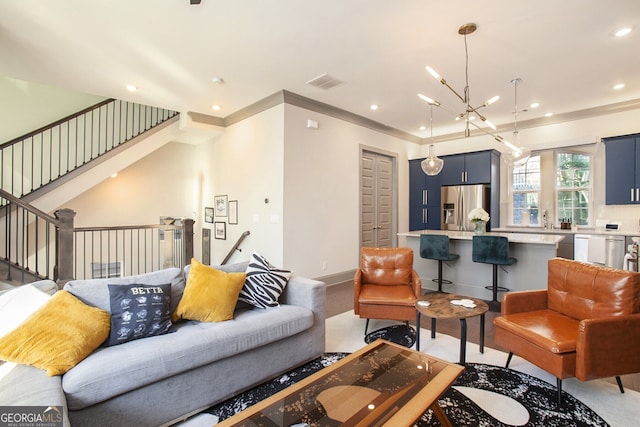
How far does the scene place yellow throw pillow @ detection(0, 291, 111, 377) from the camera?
1563mm

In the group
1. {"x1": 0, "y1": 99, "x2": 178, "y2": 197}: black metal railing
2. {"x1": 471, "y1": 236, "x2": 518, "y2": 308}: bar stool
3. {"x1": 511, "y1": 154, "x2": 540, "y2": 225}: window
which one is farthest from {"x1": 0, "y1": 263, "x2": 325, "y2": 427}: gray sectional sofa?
{"x1": 511, "y1": 154, "x2": 540, "y2": 225}: window

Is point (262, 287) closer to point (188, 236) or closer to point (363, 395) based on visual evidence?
point (363, 395)

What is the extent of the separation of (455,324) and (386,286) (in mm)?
858

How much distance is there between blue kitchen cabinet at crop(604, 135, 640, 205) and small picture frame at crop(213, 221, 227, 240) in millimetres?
6641

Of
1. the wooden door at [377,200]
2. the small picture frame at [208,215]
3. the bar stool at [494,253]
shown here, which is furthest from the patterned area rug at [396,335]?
the small picture frame at [208,215]

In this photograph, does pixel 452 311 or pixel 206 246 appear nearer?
pixel 452 311

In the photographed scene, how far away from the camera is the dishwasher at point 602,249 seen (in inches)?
181

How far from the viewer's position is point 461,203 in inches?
247

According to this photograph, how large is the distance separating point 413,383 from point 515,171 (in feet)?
20.1

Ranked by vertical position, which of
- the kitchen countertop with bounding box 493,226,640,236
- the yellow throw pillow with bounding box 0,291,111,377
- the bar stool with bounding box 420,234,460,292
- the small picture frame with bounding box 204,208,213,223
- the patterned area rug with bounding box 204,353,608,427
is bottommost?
the patterned area rug with bounding box 204,353,608,427

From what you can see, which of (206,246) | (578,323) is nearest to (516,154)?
(578,323)

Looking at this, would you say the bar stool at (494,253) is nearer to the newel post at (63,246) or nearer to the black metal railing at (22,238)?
the newel post at (63,246)

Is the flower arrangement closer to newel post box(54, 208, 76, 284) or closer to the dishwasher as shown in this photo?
the dishwasher

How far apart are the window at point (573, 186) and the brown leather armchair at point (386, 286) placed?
4208mm
